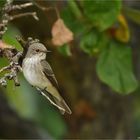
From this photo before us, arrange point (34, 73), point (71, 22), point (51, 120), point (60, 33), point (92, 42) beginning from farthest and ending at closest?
point (51, 120)
point (71, 22)
point (92, 42)
point (60, 33)
point (34, 73)

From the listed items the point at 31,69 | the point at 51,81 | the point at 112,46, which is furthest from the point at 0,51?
the point at 112,46

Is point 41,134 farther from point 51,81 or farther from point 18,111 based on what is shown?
point 51,81

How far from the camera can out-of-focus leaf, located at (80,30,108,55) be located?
11.9 ft

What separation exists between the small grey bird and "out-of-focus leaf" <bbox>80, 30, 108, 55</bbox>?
0.69 metres

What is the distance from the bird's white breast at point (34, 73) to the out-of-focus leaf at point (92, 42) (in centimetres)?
78

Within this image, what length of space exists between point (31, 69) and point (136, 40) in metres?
2.34

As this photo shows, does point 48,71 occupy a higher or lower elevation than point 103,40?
higher

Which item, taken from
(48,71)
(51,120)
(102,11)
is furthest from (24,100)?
(48,71)

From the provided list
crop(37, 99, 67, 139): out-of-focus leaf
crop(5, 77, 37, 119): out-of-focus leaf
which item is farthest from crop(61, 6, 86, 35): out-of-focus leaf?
crop(37, 99, 67, 139): out-of-focus leaf

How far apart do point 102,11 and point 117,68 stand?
0.44 metres

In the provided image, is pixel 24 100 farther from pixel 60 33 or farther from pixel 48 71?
pixel 48 71

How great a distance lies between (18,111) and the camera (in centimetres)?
508

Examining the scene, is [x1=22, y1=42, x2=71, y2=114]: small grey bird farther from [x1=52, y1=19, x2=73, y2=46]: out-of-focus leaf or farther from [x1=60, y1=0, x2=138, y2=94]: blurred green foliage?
[x1=60, y1=0, x2=138, y2=94]: blurred green foliage

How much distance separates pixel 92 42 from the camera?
11.9ft
